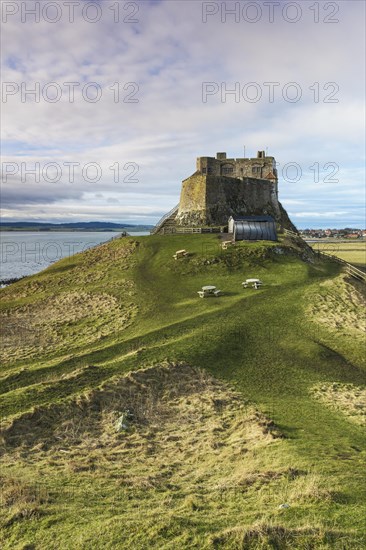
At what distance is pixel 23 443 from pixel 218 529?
9.98 metres

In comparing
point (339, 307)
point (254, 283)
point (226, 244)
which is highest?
point (226, 244)

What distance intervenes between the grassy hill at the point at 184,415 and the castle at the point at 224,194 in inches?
957

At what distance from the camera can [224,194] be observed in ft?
222

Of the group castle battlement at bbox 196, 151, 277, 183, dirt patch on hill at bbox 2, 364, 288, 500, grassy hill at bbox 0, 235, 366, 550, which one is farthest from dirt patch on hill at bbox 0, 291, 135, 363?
castle battlement at bbox 196, 151, 277, 183

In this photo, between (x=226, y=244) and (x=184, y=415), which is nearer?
(x=184, y=415)

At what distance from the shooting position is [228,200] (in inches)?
2685

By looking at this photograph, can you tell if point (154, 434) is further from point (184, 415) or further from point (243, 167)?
point (243, 167)

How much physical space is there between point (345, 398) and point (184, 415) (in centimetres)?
886

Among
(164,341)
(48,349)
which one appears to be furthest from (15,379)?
(164,341)

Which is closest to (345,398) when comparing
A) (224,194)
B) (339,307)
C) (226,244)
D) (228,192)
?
(339,307)

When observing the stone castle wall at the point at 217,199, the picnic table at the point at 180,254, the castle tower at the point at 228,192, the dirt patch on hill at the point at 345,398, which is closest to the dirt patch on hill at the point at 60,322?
the picnic table at the point at 180,254

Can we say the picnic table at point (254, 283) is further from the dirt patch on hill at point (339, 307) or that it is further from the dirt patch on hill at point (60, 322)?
the dirt patch on hill at point (60, 322)

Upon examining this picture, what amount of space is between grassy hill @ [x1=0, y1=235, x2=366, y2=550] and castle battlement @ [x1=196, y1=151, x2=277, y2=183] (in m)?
39.4

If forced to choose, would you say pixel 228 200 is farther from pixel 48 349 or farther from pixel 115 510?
pixel 115 510
